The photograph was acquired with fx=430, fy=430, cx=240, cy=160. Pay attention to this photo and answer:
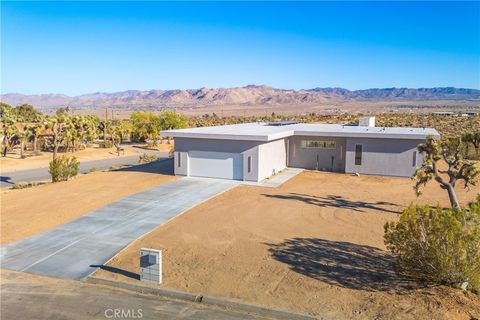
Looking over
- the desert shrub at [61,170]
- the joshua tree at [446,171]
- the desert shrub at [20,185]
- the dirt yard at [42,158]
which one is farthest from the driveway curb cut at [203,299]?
the dirt yard at [42,158]

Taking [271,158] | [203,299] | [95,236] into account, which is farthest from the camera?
[271,158]

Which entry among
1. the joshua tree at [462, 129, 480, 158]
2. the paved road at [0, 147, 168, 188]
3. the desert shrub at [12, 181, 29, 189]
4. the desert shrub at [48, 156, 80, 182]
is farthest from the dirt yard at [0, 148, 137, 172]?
the joshua tree at [462, 129, 480, 158]

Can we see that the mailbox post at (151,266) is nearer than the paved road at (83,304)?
No

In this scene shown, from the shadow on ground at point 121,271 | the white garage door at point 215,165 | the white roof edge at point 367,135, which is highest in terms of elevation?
the white roof edge at point 367,135

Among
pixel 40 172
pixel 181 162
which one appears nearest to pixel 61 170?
A: pixel 181 162

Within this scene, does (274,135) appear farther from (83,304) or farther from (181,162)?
(83,304)

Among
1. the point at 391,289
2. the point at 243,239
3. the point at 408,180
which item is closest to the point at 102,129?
the point at 408,180

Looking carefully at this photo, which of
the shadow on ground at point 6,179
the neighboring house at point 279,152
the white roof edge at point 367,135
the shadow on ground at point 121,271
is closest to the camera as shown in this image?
the shadow on ground at point 121,271

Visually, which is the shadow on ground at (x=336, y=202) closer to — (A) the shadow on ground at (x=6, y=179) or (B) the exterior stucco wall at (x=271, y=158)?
(B) the exterior stucco wall at (x=271, y=158)
